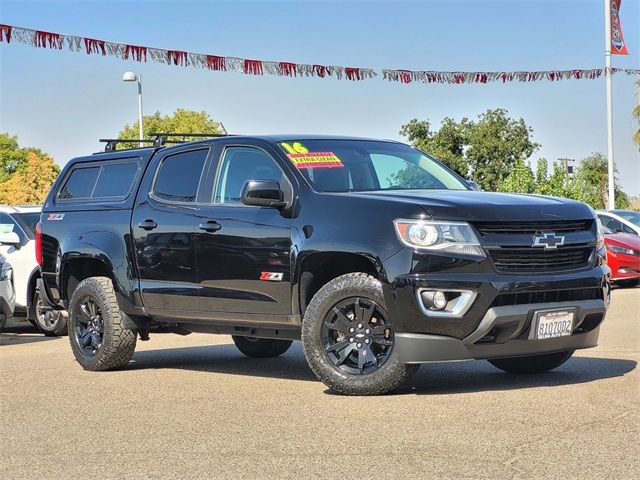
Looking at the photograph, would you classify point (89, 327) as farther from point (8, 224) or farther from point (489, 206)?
point (8, 224)

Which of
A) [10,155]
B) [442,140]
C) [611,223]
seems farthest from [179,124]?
[611,223]

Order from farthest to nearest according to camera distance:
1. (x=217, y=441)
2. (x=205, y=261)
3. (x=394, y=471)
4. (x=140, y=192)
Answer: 1. (x=140, y=192)
2. (x=205, y=261)
3. (x=217, y=441)
4. (x=394, y=471)

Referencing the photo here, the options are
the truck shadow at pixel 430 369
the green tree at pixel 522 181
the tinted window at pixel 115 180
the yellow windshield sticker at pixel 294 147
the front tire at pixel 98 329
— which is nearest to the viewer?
the truck shadow at pixel 430 369

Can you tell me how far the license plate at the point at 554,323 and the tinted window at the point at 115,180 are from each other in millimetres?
4016

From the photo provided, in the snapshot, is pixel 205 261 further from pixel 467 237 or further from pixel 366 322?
pixel 467 237

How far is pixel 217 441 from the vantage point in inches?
246

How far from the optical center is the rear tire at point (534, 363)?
8539 mm

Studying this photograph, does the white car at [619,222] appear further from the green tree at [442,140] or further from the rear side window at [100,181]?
the green tree at [442,140]

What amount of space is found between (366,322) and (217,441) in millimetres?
1689

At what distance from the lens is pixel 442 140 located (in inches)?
2581

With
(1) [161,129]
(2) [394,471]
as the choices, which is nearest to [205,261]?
(2) [394,471]

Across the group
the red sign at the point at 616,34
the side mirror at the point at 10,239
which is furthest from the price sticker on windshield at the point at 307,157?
the red sign at the point at 616,34

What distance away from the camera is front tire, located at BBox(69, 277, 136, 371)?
9.63 m

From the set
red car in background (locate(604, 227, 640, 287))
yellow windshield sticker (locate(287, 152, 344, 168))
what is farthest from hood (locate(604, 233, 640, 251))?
yellow windshield sticker (locate(287, 152, 344, 168))
